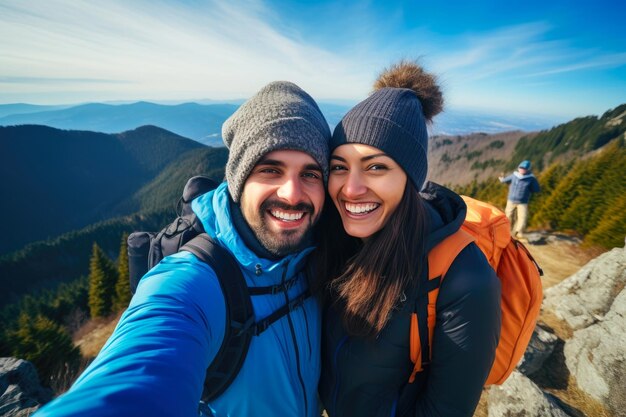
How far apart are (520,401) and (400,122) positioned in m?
4.02

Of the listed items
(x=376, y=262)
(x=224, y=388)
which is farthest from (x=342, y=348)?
(x=224, y=388)

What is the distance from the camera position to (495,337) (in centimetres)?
178

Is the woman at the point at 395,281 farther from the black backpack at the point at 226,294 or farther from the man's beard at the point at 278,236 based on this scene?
the black backpack at the point at 226,294

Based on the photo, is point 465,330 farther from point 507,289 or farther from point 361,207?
point 361,207

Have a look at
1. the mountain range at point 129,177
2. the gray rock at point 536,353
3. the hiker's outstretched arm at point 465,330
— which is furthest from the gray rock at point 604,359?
the mountain range at point 129,177

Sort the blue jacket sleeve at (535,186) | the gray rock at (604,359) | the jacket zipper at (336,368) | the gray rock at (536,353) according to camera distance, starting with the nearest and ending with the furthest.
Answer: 1. the jacket zipper at (336,368)
2. the gray rock at (604,359)
3. the gray rock at (536,353)
4. the blue jacket sleeve at (535,186)

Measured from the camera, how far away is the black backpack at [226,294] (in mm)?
1673

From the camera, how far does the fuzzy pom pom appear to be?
232 cm

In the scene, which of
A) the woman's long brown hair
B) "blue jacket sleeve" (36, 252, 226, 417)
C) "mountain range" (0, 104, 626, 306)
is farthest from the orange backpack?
"mountain range" (0, 104, 626, 306)

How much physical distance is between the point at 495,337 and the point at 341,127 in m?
1.86

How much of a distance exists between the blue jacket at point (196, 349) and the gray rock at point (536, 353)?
423cm

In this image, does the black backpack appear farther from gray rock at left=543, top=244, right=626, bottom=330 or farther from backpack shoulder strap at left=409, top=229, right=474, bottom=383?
gray rock at left=543, top=244, right=626, bottom=330

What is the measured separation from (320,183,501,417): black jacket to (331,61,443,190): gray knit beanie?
1.47 ft

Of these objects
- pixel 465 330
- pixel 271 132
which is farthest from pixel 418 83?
pixel 465 330
